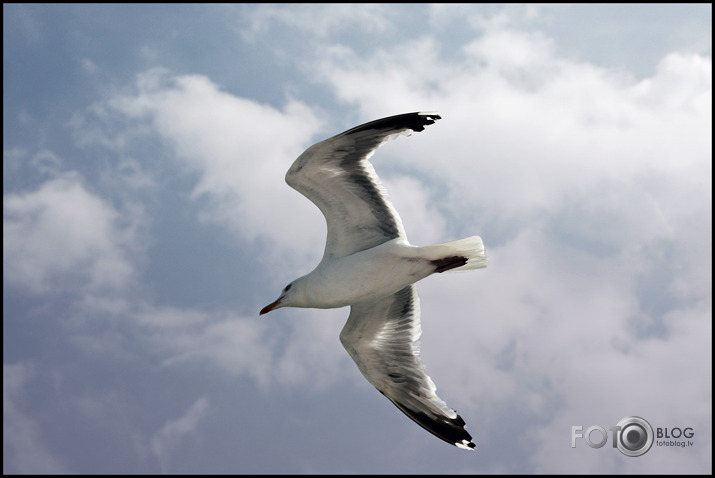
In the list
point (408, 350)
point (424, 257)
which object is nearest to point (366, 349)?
point (408, 350)

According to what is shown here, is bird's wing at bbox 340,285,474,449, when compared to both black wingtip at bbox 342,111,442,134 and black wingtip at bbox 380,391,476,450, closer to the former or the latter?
black wingtip at bbox 380,391,476,450

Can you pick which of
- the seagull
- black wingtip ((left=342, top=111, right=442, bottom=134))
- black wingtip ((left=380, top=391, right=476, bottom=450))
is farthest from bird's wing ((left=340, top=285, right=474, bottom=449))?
black wingtip ((left=342, top=111, right=442, bottom=134))

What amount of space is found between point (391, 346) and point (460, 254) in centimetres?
205

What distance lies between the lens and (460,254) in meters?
9.84

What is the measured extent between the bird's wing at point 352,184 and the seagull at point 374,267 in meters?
0.01

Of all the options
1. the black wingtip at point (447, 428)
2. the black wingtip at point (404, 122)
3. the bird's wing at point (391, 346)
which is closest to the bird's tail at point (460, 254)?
the bird's wing at point (391, 346)

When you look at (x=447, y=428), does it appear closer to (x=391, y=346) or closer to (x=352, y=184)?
(x=391, y=346)

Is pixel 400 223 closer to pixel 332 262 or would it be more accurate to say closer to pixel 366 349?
pixel 332 262

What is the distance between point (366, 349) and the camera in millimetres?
11109

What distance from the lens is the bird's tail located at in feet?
32.1

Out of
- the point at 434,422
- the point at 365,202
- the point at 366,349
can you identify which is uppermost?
the point at 365,202

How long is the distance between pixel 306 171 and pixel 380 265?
156 cm

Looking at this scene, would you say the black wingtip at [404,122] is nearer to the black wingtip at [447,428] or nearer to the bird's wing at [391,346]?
the bird's wing at [391,346]

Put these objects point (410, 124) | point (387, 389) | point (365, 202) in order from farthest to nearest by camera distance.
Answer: point (387, 389)
point (365, 202)
point (410, 124)
